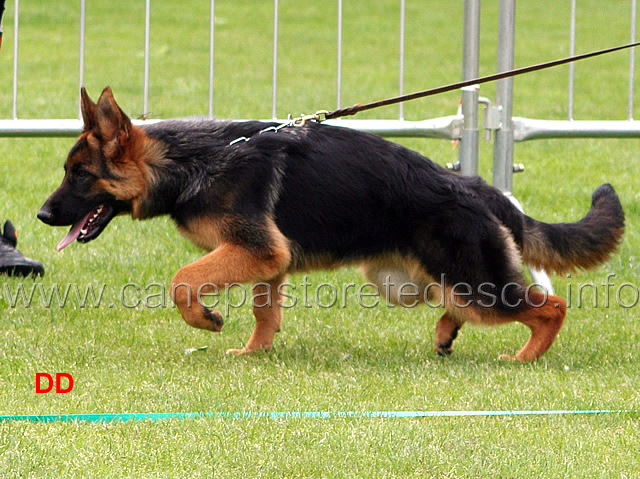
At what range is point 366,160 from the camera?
14.5 feet

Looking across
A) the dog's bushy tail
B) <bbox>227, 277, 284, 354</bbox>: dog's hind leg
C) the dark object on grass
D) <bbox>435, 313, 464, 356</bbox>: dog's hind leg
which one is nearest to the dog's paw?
<bbox>435, 313, 464, 356</bbox>: dog's hind leg

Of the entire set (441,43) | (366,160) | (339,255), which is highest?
(441,43)

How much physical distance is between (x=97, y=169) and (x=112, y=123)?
211mm

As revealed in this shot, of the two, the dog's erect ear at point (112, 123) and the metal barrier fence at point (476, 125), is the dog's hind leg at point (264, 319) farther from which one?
the metal barrier fence at point (476, 125)

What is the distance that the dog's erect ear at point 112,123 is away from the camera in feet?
13.8

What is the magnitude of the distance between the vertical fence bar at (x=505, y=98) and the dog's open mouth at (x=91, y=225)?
95.4 inches

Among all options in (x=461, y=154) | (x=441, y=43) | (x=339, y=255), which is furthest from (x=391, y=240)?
(x=441, y=43)

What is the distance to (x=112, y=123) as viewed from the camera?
4262 millimetres

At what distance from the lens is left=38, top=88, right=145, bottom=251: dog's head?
4.27 metres

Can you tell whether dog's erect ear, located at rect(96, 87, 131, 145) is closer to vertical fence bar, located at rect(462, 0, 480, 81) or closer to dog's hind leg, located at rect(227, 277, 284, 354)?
dog's hind leg, located at rect(227, 277, 284, 354)

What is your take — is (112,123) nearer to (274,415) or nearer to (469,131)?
(274,415)

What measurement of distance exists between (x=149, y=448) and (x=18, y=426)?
516 mm

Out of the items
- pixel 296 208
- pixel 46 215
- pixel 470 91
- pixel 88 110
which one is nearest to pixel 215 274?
pixel 296 208

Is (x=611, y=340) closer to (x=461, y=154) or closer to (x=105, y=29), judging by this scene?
(x=461, y=154)
